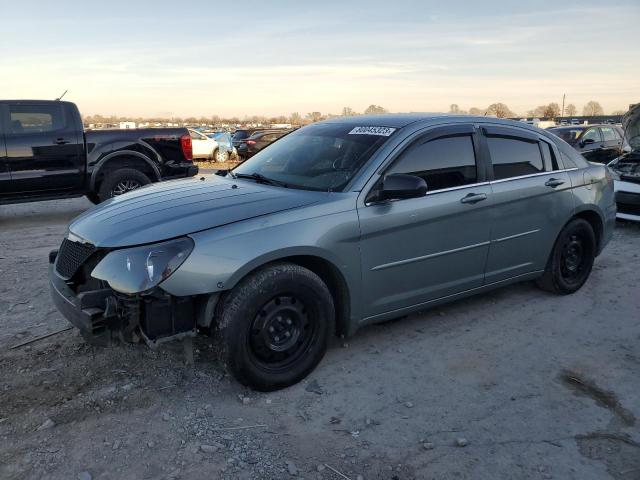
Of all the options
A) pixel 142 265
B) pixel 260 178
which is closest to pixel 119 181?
pixel 260 178

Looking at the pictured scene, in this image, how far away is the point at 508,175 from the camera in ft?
14.6

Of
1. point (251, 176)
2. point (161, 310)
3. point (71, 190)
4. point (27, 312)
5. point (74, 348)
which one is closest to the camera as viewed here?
point (161, 310)

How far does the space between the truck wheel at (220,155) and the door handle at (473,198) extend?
19.9 m

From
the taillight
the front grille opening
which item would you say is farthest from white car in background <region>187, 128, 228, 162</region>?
the front grille opening

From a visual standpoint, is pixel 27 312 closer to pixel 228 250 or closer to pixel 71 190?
pixel 228 250

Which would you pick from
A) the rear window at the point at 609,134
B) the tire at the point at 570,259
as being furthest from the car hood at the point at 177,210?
the rear window at the point at 609,134

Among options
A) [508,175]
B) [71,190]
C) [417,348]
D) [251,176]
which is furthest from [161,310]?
[71,190]

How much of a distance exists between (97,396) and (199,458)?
918 mm

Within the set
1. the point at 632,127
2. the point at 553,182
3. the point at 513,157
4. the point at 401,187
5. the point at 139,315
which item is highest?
the point at 632,127

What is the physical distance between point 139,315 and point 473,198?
2.56 m

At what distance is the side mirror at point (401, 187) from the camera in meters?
3.46

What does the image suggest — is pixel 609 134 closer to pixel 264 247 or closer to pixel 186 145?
pixel 186 145

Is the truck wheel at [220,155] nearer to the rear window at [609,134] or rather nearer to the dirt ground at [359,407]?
the rear window at [609,134]

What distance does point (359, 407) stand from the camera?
3.20m
